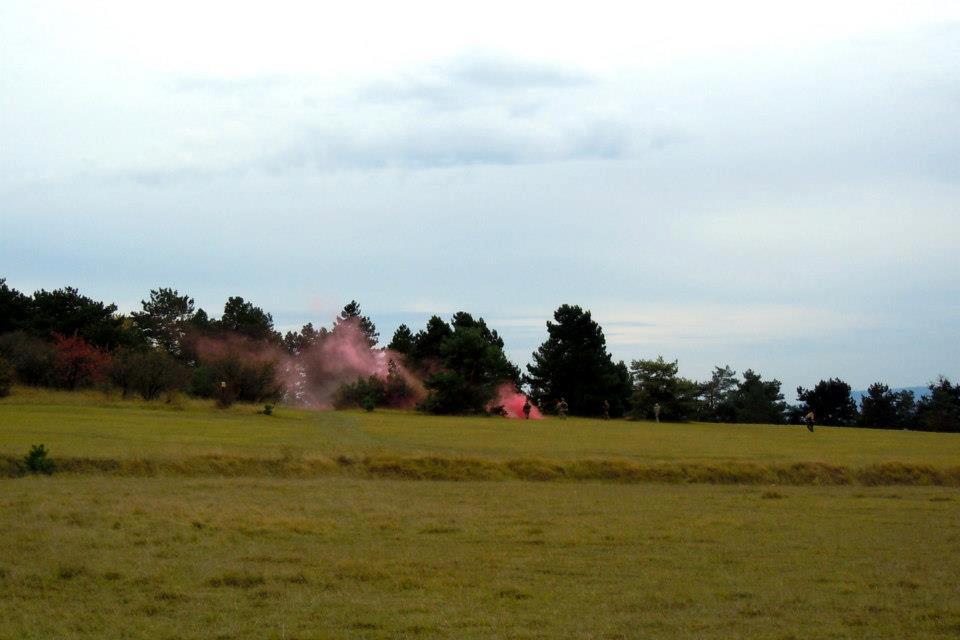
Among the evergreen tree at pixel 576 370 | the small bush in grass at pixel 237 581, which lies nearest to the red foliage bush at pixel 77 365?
the evergreen tree at pixel 576 370

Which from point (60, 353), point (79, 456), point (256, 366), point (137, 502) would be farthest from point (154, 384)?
point (137, 502)

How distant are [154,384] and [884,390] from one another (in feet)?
225

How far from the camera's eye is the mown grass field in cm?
987

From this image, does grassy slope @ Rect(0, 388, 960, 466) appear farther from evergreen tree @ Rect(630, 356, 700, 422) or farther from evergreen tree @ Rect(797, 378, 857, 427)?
evergreen tree @ Rect(797, 378, 857, 427)

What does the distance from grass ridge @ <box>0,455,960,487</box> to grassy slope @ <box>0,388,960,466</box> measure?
908 millimetres

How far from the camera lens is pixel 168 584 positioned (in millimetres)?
11523

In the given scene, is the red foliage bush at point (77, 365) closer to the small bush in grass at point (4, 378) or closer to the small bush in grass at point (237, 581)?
the small bush in grass at point (4, 378)

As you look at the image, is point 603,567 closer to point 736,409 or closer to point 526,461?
point 526,461

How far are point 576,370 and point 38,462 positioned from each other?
189 ft

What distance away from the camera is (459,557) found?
13742 millimetres

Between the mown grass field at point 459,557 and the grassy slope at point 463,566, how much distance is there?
0.04 metres

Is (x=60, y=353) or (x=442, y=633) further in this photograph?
(x=60, y=353)

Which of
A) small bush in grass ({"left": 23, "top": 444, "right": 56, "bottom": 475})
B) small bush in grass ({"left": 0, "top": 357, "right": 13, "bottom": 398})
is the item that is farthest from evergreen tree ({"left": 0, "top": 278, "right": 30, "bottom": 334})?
small bush in grass ({"left": 23, "top": 444, "right": 56, "bottom": 475})

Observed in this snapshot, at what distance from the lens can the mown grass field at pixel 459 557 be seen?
9867 millimetres
